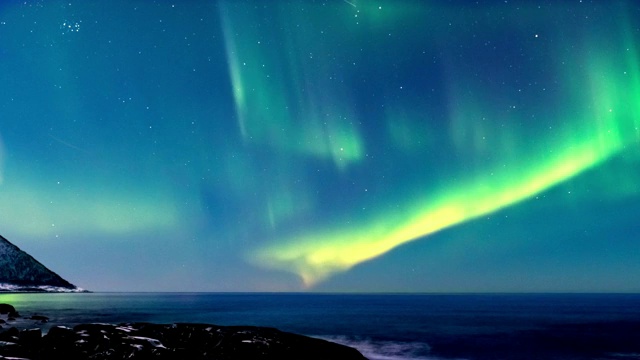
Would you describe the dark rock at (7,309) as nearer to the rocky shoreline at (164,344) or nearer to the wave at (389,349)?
the rocky shoreline at (164,344)

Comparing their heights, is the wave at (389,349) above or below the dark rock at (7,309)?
below

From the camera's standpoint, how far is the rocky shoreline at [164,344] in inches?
832

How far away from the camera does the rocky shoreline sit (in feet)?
69.3

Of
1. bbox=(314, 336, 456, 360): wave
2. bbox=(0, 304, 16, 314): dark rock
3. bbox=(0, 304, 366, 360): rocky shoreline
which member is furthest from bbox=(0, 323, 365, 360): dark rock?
bbox=(0, 304, 16, 314): dark rock

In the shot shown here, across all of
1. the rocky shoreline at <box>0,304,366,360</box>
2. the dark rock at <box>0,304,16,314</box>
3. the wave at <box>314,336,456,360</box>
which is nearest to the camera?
the rocky shoreline at <box>0,304,366,360</box>

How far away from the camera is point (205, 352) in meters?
22.9

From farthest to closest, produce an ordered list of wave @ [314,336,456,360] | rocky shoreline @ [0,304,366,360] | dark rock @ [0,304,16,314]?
dark rock @ [0,304,16,314]
wave @ [314,336,456,360]
rocky shoreline @ [0,304,366,360]

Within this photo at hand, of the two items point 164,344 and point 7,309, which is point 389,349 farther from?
point 7,309

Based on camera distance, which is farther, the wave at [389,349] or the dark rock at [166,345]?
the wave at [389,349]

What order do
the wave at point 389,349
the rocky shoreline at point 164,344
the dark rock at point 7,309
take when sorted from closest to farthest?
the rocky shoreline at point 164,344 → the wave at point 389,349 → the dark rock at point 7,309

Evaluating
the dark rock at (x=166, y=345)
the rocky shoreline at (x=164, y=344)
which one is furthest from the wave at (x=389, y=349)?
the dark rock at (x=166, y=345)

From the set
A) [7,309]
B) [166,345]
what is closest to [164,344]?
[166,345]

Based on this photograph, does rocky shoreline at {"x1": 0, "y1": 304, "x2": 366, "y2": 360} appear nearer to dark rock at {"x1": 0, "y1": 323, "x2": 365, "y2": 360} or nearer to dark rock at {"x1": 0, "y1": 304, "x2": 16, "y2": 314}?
dark rock at {"x1": 0, "y1": 323, "x2": 365, "y2": 360}

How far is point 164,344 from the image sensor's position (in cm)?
2355
